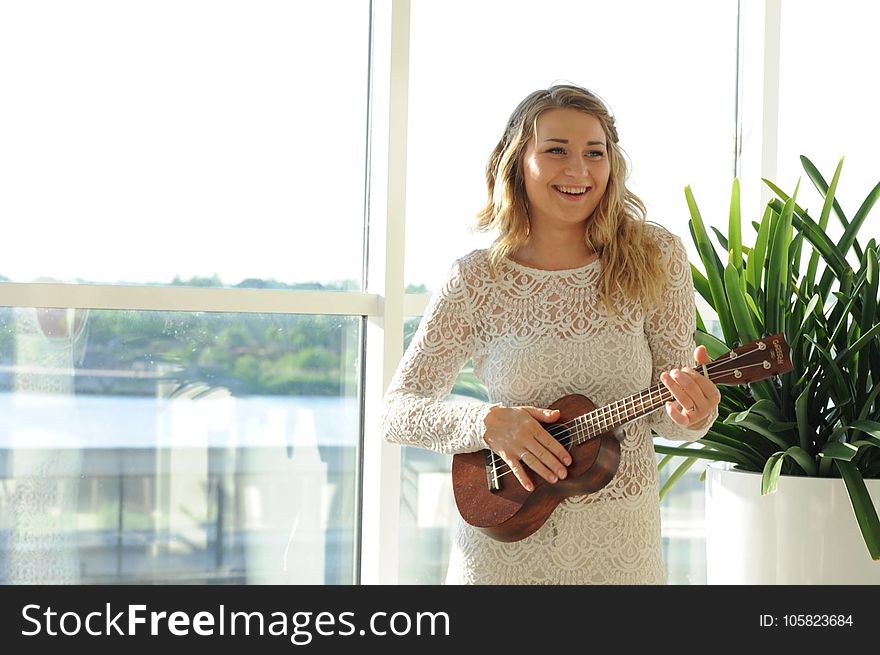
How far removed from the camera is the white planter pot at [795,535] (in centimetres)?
211

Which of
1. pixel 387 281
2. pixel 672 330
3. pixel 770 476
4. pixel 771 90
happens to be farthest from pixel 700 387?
pixel 771 90

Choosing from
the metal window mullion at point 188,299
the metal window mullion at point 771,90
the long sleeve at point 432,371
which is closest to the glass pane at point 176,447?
the metal window mullion at point 188,299

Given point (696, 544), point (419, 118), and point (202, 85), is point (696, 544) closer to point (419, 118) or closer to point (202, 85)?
point (419, 118)

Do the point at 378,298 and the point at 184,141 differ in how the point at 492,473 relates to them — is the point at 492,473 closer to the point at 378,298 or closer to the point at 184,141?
the point at 378,298

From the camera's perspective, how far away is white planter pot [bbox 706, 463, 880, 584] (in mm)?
2107

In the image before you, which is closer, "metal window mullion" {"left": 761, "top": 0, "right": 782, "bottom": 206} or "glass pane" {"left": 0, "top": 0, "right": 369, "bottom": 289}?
"glass pane" {"left": 0, "top": 0, "right": 369, "bottom": 289}

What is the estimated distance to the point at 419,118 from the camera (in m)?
2.70

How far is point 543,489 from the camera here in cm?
161

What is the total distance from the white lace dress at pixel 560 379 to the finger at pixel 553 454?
89 millimetres

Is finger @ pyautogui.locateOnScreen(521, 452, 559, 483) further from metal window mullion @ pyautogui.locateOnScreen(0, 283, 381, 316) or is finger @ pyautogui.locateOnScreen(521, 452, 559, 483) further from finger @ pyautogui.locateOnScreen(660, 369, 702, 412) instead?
metal window mullion @ pyautogui.locateOnScreen(0, 283, 381, 316)

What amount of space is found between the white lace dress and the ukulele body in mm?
32

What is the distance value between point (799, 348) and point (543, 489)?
0.95m

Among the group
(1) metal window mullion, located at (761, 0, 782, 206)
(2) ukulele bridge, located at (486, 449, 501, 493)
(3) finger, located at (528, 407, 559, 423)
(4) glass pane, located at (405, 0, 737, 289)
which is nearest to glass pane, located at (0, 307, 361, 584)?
(4) glass pane, located at (405, 0, 737, 289)

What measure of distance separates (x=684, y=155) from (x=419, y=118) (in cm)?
85
